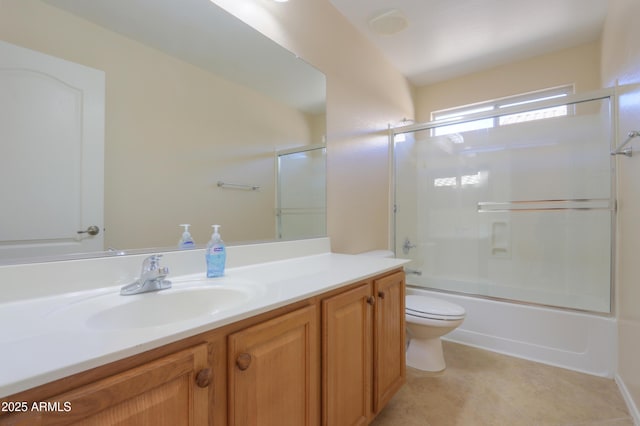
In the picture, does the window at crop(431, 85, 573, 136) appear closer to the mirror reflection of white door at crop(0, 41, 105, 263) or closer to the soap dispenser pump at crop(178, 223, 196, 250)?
the soap dispenser pump at crop(178, 223, 196, 250)

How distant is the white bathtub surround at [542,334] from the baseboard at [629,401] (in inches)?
4.9

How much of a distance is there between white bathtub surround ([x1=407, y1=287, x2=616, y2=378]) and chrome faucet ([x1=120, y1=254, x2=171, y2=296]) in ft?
7.39

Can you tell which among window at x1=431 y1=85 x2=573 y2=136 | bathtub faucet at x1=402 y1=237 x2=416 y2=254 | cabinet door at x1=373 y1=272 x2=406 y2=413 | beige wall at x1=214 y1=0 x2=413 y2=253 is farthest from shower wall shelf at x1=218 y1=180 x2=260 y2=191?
window at x1=431 y1=85 x2=573 y2=136

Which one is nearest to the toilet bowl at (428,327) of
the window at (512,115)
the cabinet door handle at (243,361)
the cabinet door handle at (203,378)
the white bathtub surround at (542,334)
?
the white bathtub surround at (542,334)

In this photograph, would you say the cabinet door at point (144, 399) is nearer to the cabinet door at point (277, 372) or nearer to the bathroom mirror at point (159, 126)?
the cabinet door at point (277, 372)

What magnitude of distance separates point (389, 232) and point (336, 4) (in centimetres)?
192

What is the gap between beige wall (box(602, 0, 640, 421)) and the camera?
1.41 metres

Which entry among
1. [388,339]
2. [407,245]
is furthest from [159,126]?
[407,245]

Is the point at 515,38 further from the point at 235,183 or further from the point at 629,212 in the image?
the point at 235,183

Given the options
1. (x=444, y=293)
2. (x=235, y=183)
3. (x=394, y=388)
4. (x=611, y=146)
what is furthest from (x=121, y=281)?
(x=611, y=146)

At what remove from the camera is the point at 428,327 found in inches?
70.1

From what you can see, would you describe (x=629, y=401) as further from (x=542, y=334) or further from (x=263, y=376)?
(x=263, y=376)

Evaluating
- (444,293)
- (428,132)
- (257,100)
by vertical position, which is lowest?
(444,293)

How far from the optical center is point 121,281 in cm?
94
